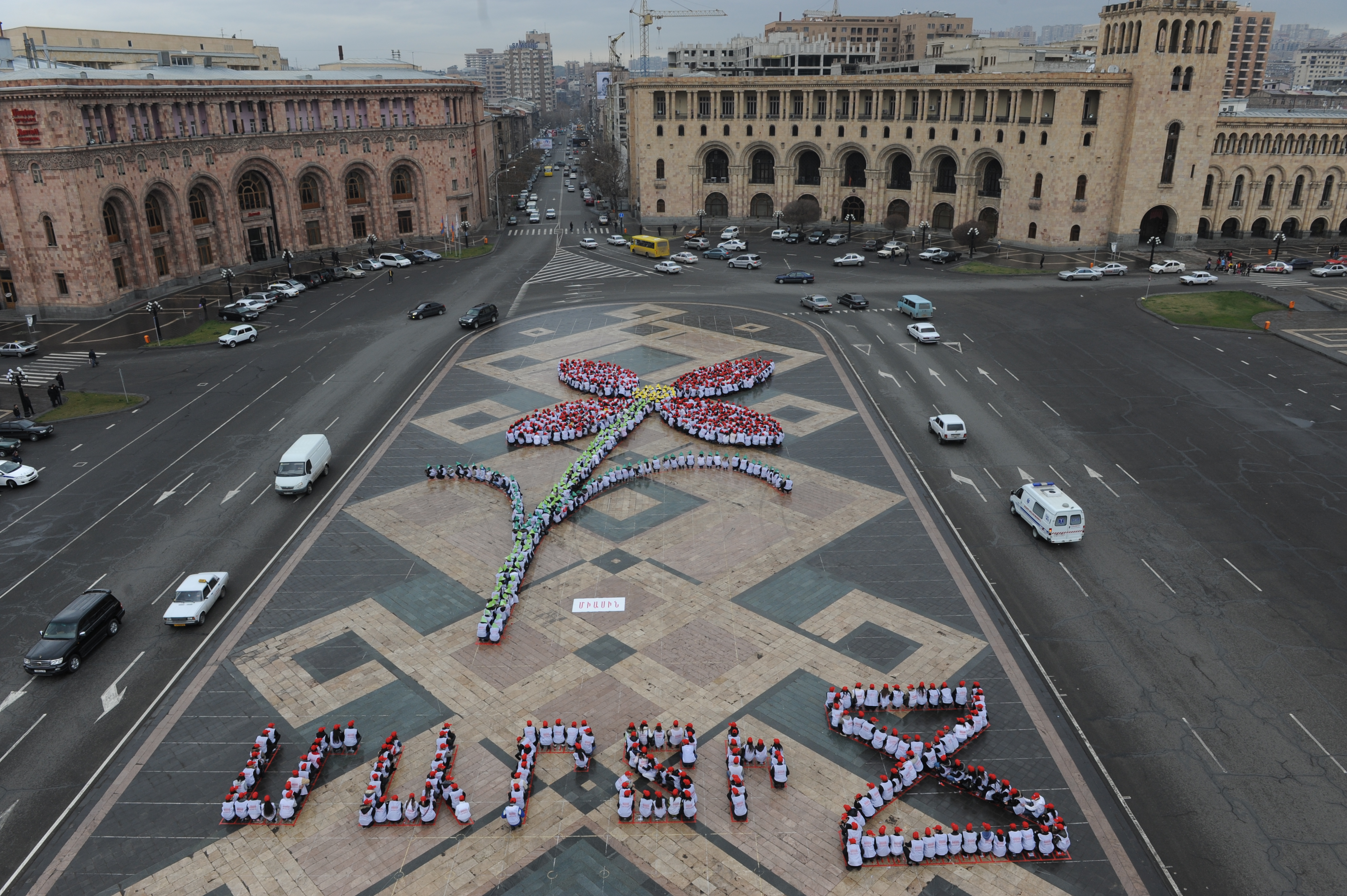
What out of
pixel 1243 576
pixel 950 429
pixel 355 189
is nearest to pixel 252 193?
pixel 355 189

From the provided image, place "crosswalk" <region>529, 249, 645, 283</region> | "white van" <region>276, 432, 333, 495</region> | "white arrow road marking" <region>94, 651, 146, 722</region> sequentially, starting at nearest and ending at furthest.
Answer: "white arrow road marking" <region>94, 651, 146, 722</region>
"white van" <region>276, 432, 333, 495</region>
"crosswalk" <region>529, 249, 645, 283</region>

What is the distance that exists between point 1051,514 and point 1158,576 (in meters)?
4.44

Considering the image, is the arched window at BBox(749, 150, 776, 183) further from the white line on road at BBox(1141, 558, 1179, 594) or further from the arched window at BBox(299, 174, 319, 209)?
the white line on road at BBox(1141, 558, 1179, 594)

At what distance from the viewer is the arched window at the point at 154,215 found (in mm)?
78938

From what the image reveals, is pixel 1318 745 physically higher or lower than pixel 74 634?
lower

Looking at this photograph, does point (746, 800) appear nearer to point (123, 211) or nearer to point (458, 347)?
point (458, 347)

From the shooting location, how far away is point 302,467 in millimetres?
41312

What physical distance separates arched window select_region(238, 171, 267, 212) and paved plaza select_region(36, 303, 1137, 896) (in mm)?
58690

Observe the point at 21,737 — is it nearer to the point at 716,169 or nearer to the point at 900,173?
the point at 716,169

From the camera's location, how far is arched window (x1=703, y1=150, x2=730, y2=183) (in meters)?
118

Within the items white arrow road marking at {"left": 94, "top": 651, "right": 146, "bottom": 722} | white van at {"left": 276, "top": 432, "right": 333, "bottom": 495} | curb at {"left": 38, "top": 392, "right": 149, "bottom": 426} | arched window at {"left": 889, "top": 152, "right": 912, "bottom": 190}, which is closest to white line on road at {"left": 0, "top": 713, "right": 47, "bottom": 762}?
white arrow road marking at {"left": 94, "top": 651, "right": 146, "bottom": 722}

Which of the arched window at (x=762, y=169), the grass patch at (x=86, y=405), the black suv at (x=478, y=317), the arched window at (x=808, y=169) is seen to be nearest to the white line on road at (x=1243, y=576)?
the black suv at (x=478, y=317)

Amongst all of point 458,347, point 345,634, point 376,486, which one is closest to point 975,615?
point 345,634

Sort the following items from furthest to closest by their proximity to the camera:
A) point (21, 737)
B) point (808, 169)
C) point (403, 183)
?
point (808, 169) → point (403, 183) → point (21, 737)
